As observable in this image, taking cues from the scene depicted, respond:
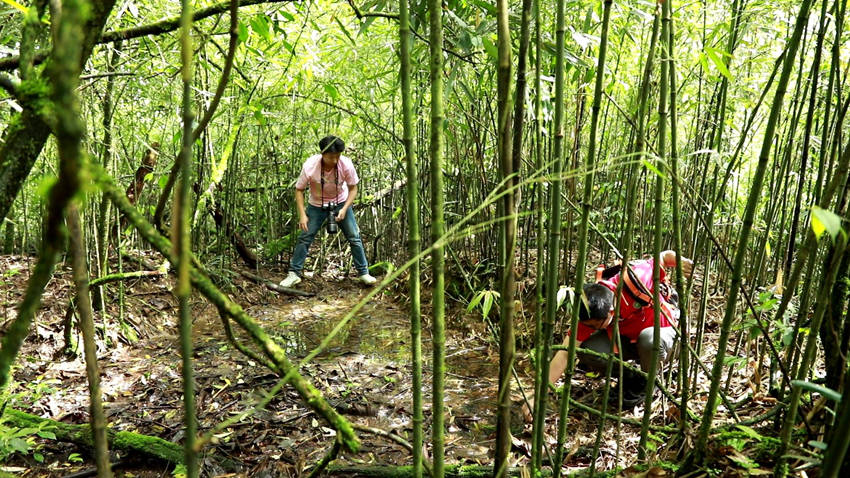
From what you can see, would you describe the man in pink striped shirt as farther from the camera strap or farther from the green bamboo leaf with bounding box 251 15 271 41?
the green bamboo leaf with bounding box 251 15 271 41

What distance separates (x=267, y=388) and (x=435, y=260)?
6.60 feet

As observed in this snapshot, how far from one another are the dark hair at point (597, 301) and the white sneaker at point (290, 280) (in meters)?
2.98

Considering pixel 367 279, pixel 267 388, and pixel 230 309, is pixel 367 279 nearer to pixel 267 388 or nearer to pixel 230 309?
pixel 267 388

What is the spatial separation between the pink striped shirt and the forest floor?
117 cm

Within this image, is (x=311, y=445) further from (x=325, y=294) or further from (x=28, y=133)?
(x=325, y=294)

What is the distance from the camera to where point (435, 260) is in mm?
879

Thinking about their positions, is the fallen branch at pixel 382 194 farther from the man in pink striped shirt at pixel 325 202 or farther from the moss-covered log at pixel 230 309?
the moss-covered log at pixel 230 309

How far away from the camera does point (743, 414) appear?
178cm

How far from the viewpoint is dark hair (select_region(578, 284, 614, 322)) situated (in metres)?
2.19

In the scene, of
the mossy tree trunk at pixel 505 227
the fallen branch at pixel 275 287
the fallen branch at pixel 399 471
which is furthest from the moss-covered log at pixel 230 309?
the fallen branch at pixel 275 287

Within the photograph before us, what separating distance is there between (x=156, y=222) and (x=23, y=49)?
0.28 metres

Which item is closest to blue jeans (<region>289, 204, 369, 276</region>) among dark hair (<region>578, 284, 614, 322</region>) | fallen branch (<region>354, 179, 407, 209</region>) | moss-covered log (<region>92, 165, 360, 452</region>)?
fallen branch (<region>354, 179, 407, 209</region>)

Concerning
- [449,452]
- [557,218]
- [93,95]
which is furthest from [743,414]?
[93,95]

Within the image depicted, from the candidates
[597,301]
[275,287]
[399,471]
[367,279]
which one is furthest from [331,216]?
[399,471]
